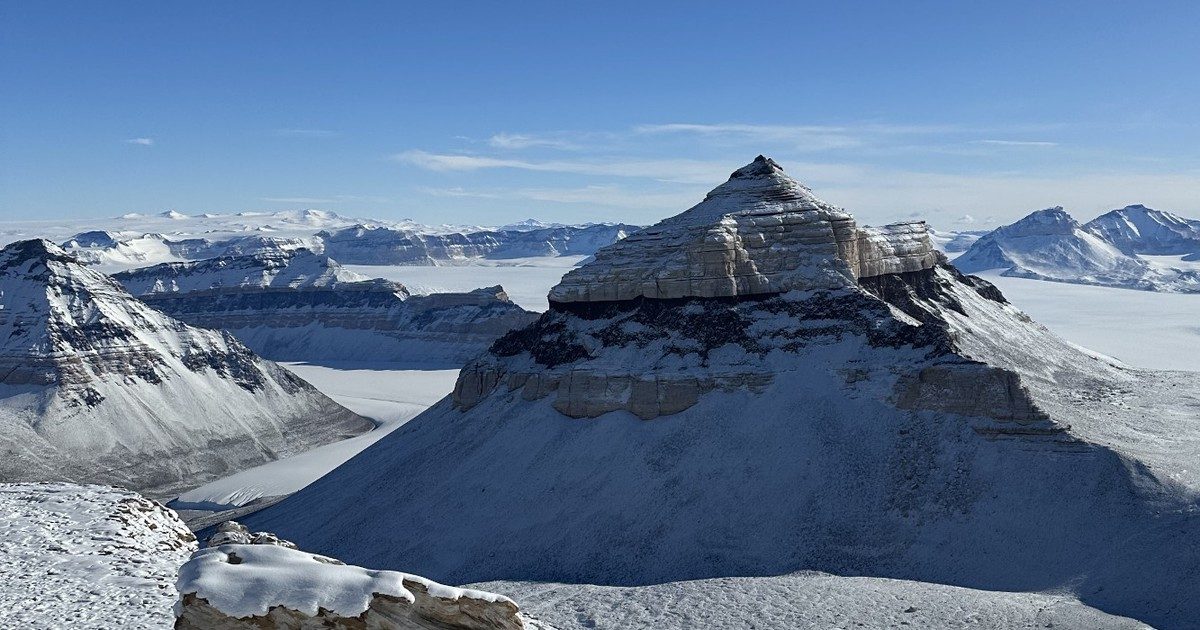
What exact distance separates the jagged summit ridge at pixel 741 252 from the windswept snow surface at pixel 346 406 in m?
32.3

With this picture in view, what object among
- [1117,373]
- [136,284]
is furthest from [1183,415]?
[136,284]

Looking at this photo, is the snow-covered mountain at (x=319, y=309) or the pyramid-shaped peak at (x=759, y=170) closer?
the pyramid-shaped peak at (x=759, y=170)

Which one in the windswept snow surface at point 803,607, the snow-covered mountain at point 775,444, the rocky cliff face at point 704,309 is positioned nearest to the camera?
the windswept snow surface at point 803,607

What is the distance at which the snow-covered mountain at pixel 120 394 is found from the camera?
3172 inches

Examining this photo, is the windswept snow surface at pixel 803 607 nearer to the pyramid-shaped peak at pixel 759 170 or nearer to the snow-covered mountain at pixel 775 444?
the snow-covered mountain at pixel 775 444

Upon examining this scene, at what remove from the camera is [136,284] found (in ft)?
607

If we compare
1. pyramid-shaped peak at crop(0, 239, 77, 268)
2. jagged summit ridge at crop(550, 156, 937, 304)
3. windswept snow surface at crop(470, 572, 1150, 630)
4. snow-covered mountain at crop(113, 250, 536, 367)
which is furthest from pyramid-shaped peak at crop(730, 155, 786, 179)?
snow-covered mountain at crop(113, 250, 536, 367)

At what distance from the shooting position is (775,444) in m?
49.3

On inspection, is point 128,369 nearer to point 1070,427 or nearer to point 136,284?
point 1070,427

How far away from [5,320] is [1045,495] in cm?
8834

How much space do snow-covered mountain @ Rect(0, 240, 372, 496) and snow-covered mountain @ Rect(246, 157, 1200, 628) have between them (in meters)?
27.8

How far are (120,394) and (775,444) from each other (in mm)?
64818

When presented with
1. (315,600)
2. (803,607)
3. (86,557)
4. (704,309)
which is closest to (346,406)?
(704,309)

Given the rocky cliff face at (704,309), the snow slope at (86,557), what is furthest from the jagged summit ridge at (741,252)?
the snow slope at (86,557)
